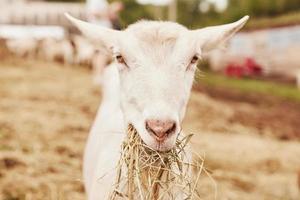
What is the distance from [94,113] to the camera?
10.6m

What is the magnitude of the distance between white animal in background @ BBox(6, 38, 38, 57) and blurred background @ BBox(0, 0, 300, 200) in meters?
0.04

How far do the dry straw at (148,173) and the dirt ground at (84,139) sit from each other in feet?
0.86

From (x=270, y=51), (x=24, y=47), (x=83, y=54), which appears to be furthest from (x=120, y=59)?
(x=270, y=51)

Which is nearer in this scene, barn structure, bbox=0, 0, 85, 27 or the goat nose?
the goat nose

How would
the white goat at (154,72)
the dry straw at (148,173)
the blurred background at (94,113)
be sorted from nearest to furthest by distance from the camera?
1. the white goat at (154,72)
2. the dry straw at (148,173)
3. the blurred background at (94,113)

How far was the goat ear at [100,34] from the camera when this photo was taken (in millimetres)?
3699

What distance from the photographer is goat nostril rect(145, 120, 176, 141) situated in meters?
2.94

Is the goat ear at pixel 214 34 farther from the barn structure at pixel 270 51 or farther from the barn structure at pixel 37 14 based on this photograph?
the barn structure at pixel 37 14

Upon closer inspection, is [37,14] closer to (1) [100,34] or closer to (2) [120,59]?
(1) [100,34]

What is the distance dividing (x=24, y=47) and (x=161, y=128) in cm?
2127

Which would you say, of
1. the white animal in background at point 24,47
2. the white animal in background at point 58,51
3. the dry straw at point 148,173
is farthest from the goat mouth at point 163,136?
the white animal in background at point 24,47

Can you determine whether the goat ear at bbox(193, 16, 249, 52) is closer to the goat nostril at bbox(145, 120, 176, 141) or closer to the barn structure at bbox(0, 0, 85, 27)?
the goat nostril at bbox(145, 120, 176, 141)

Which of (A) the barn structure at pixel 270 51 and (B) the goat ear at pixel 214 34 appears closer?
(B) the goat ear at pixel 214 34

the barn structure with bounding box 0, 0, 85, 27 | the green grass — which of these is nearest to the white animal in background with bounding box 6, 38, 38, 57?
the green grass
